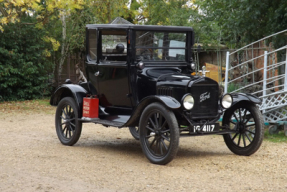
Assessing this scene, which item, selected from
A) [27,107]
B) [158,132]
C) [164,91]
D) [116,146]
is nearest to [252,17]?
[116,146]

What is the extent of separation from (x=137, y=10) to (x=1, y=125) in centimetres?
1352

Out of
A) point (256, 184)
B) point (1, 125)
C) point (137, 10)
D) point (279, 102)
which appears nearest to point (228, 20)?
point (279, 102)

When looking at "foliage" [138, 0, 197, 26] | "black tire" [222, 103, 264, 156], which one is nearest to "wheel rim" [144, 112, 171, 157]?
"black tire" [222, 103, 264, 156]

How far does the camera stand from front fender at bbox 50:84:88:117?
25.1 ft

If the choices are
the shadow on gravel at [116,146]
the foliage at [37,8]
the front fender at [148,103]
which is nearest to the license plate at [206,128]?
the front fender at [148,103]

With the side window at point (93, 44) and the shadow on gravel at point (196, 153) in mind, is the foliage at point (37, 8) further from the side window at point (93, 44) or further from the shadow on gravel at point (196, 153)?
the shadow on gravel at point (196, 153)

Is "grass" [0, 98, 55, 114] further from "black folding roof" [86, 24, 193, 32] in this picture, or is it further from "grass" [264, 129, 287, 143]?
"grass" [264, 129, 287, 143]

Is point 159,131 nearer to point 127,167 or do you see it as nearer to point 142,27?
point 127,167

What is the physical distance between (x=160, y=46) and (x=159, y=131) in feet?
5.75

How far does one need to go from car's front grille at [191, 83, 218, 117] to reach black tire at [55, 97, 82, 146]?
7.08 ft

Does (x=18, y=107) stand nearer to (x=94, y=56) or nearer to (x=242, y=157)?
(x=94, y=56)

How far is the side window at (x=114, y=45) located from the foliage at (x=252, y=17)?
4460 mm

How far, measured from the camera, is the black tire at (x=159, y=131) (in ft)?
19.4

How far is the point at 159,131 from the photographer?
6.20 meters
